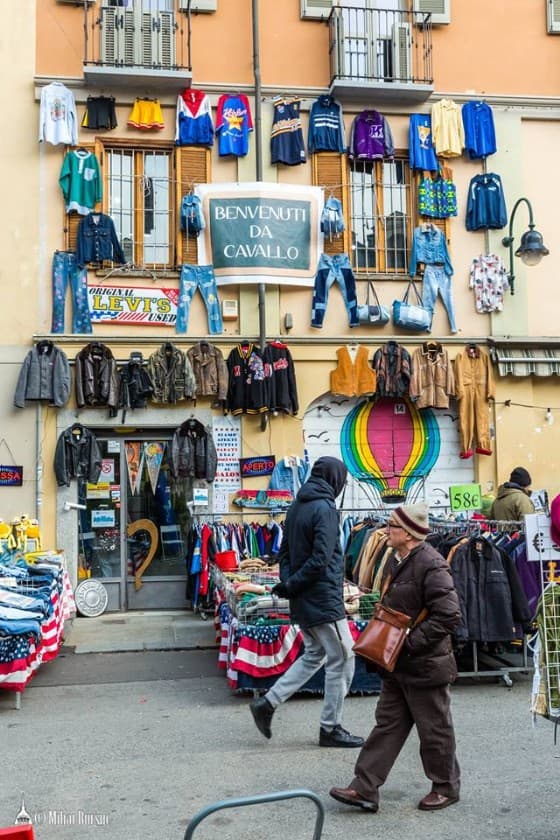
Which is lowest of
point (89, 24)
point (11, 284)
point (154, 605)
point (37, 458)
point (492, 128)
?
point (154, 605)

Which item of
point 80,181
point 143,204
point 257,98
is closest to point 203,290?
point 143,204

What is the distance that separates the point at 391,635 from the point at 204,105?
10.5m

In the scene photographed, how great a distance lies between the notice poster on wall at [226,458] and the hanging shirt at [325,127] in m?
4.36

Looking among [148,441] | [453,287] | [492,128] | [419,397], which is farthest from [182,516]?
[492,128]

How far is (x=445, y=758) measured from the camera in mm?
5539

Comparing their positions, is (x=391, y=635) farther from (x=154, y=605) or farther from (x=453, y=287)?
(x=453, y=287)

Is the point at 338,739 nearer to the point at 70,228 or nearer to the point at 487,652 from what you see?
the point at 487,652

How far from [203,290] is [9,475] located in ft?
12.7

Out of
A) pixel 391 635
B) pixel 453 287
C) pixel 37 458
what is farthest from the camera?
pixel 453 287

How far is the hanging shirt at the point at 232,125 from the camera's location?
13930 millimetres

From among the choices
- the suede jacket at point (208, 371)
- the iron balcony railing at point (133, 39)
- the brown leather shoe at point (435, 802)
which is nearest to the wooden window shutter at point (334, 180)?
the iron balcony railing at point (133, 39)

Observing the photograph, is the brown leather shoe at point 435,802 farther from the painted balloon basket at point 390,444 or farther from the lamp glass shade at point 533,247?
the painted balloon basket at point 390,444

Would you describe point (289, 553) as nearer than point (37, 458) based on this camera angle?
Yes

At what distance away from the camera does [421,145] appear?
46.9 feet
